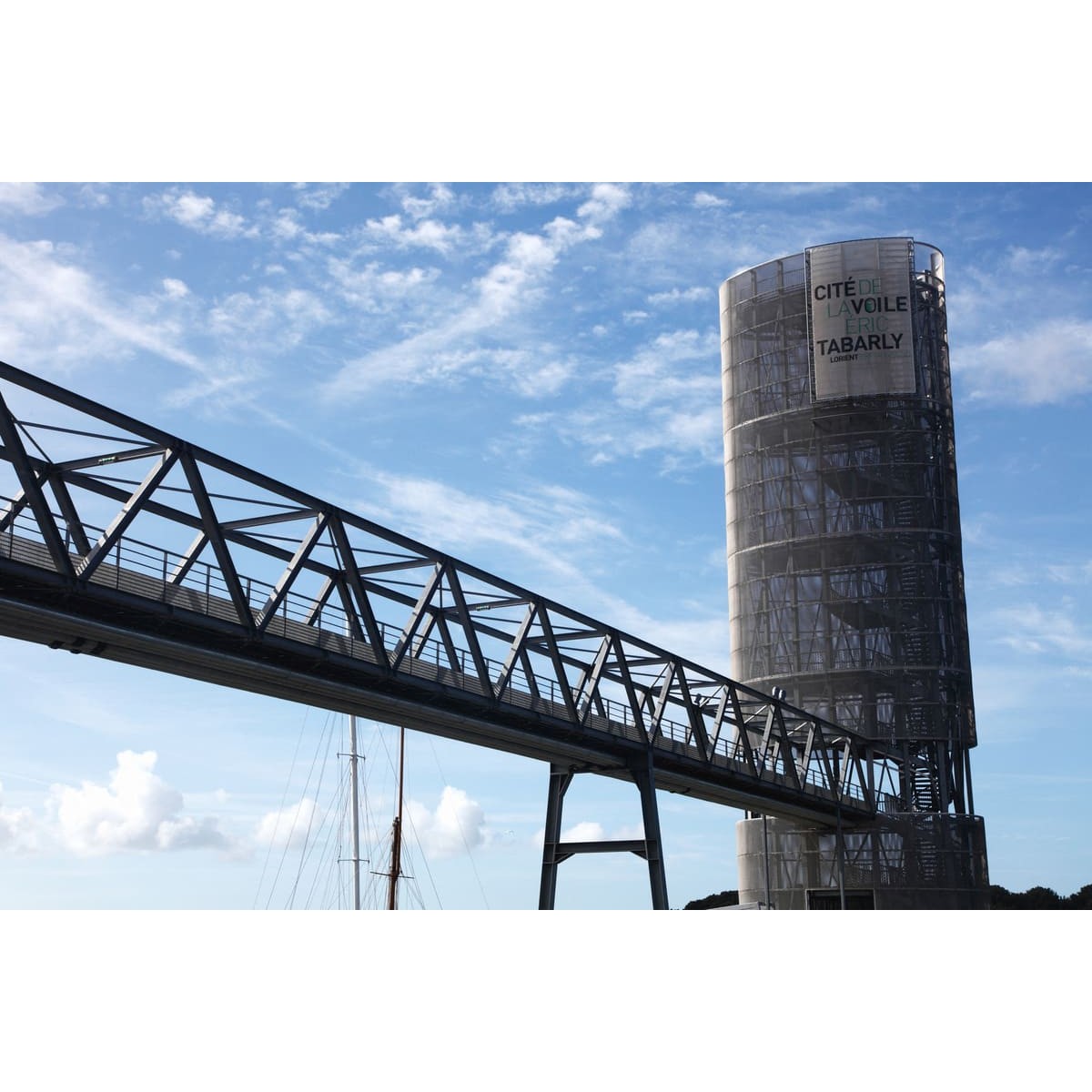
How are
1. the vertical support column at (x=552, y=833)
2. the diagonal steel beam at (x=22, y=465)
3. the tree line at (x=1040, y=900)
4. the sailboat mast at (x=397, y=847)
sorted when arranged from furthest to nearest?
the tree line at (x=1040, y=900) < the sailboat mast at (x=397, y=847) < the vertical support column at (x=552, y=833) < the diagonal steel beam at (x=22, y=465)

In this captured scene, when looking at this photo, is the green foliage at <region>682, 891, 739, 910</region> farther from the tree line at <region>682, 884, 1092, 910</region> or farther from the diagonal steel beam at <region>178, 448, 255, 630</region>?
the diagonal steel beam at <region>178, 448, 255, 630</region>

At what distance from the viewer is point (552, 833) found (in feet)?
138

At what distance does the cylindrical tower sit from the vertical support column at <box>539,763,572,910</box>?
29876 millimetres

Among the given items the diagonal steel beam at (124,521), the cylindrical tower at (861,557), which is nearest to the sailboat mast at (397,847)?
the cylindrical tower at (861,557)

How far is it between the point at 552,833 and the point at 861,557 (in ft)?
118

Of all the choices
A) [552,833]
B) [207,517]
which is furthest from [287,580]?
[552,833]

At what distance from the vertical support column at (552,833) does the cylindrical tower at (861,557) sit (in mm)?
29876

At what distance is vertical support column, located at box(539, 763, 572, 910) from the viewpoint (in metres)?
41.6

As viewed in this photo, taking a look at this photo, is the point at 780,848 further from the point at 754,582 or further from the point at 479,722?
the point at 479,722

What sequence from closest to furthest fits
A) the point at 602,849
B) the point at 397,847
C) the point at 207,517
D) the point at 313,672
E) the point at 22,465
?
1. the point at 22,465
2. the point at 207,517
3. the point at 313,672
4. the point at 602,849
5. the point at 397,847

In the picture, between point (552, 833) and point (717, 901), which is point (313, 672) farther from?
point (717, 901)

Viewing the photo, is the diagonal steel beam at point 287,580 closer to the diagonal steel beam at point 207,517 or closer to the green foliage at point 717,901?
the diagonal steel beam at point 207,517

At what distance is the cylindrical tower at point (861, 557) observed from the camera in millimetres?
70562

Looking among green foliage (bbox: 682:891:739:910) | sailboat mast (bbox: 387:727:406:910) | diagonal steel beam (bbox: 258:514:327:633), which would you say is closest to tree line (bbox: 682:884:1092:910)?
green foliage (bbox: 682:891:739:910)
